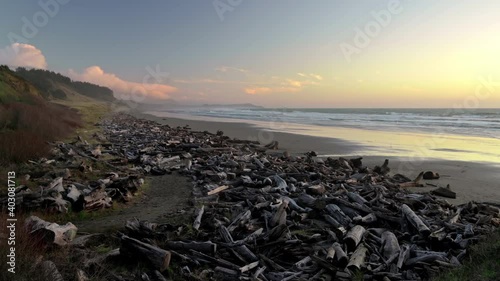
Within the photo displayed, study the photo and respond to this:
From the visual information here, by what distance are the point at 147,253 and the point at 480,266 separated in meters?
4.98

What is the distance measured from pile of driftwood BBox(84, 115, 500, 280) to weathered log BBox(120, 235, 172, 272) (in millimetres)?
15

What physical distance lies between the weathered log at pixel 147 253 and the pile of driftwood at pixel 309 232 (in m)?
0.01

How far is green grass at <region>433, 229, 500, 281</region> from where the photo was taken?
473cm

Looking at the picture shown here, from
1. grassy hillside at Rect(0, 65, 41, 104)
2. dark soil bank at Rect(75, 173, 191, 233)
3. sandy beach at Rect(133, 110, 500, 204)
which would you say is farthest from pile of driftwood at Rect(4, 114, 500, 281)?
grassy hillside at Rect(0, 65, 41, 104)

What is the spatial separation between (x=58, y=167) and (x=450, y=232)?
442 inches

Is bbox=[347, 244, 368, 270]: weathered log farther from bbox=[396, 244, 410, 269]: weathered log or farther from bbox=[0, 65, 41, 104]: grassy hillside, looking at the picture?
bbox=[0, 65, 41, 104]: grassy hillside

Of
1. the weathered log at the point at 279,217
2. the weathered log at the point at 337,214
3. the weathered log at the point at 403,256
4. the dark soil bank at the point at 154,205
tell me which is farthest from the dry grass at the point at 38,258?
the weathered log at the point at 337,214

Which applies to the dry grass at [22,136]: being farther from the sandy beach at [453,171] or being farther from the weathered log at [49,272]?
the sandy beach at [453,171]

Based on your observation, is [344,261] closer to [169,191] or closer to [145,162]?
[169,191]

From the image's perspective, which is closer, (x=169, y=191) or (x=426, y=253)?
(x=426, y=253)

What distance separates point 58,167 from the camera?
445 inches

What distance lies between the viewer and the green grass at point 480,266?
4727mm

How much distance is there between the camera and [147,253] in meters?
5.37

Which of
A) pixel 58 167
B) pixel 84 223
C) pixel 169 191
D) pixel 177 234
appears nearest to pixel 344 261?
pixel 177 234
